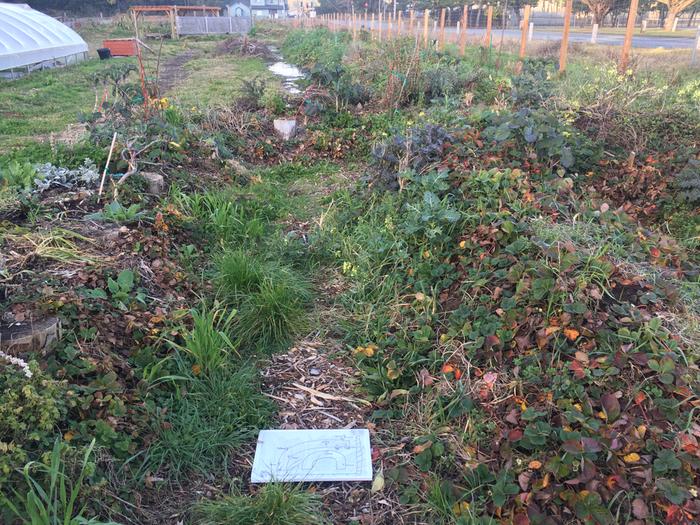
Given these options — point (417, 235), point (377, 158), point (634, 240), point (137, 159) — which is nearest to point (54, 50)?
point (137, 159)

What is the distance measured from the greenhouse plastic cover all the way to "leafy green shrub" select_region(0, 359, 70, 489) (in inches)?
561

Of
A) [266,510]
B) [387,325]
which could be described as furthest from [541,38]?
[266,510]

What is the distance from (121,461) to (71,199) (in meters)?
2.55

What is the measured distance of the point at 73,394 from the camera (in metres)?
2.25

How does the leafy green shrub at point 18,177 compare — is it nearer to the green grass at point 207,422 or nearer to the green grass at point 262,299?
the green grass at point 262,299

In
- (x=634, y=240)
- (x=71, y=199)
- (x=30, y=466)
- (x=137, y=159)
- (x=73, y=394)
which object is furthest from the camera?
(x=137, y=159)

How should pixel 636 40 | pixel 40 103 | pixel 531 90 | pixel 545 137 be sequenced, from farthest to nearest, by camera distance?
pixel 636 40 → pixel 40 103 → pixel 531 90 → pixel 545 137

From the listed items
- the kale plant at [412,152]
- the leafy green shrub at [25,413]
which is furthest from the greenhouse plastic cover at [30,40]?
the leafy green shrub at [25,413]

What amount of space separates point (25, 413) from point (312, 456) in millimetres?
1251

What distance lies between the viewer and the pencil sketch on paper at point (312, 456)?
2.45 m

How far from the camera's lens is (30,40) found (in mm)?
15172

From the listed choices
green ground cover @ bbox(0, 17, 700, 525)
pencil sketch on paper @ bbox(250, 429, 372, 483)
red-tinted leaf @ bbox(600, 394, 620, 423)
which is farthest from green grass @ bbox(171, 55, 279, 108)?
red-tinted leaf @ bbox(600, 394, 620, 423)

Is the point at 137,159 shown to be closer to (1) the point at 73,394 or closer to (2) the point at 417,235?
(2) the point at 417,235

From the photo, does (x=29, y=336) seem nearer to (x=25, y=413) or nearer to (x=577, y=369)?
(x=25, y=413)
